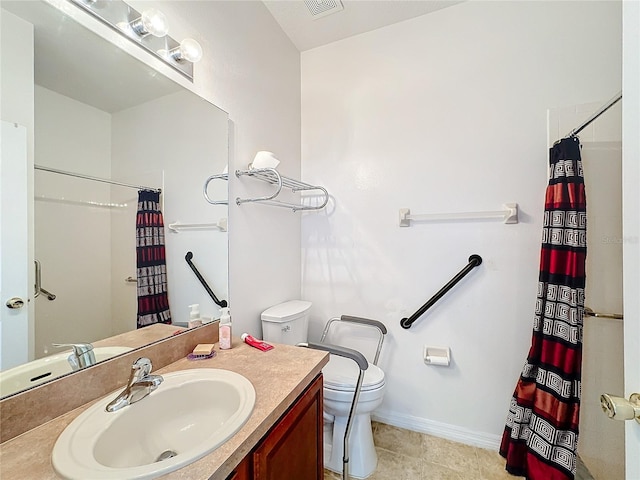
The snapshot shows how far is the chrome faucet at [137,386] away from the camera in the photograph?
744 mm

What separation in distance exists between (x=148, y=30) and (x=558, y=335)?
2165 millimetres

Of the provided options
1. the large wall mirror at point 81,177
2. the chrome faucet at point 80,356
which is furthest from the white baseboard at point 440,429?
the chrome faucet at point 80,356

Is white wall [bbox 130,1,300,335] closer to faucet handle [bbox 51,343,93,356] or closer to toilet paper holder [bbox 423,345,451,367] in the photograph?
faucet handle [bbox 51,343,93,356]

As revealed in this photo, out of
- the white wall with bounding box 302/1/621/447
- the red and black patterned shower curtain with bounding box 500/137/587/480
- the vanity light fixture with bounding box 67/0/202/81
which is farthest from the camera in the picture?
the white wall with bounding box 302/1/621/447

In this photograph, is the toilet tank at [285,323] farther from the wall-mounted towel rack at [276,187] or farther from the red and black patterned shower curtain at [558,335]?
the red and black patterned shower curtain at [558,335]

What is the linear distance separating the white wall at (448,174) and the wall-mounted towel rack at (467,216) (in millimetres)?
41

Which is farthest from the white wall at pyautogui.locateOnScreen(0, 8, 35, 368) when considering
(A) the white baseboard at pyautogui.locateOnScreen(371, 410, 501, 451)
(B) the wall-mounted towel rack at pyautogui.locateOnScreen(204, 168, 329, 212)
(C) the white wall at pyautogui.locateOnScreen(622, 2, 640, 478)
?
(A) the white baseboard at pyautogui.locateOnScreen(371, 410, 501, 451)

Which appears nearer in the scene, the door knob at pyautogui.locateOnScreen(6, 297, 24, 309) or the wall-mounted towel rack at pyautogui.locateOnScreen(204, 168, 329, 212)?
the door knob at pyautogui.locateOnScreen(6, 297, 24, 309)

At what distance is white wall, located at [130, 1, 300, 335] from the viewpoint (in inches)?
50.1

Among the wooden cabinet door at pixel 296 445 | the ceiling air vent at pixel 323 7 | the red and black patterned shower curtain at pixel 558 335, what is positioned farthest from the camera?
the ceiling air vent at pixel 323 7

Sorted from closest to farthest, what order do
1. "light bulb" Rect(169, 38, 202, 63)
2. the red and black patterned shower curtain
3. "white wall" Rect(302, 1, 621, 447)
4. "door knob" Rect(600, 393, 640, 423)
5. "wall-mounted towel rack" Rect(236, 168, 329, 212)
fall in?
"door knob" Rect(600, 393, 640, 423), "light bulb" Rect(169, 38, 202, 63), the red and black patterned shower curtain, "wall-mounted towel rack" Rect(236, 168, 329, 212), "white wall" Rect(302, 1, 621, 447)

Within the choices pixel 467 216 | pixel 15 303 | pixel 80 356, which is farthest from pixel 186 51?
pixel 467 216

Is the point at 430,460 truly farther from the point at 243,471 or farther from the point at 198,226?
the point at 198,226

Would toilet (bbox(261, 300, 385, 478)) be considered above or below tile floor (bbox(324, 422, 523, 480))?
above
